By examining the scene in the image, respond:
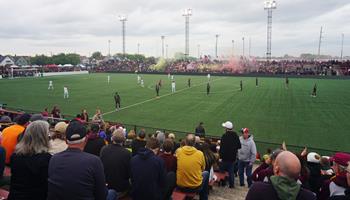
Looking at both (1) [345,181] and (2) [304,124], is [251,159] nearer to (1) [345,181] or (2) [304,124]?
(1) [345,181]

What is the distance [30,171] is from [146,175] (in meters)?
1.88

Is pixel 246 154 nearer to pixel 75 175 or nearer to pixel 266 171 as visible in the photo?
pixel 266 171

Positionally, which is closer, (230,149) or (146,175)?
(146,175)

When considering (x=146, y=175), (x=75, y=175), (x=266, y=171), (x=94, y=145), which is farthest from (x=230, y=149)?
(x=75, y=175)

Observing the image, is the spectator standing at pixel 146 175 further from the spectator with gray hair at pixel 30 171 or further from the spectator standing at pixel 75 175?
the spectator with gray hair at pixel 30 171

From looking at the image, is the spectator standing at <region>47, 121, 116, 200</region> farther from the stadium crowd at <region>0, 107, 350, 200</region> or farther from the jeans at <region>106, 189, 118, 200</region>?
the jeans at <region>106, 189, 118, 200</region>

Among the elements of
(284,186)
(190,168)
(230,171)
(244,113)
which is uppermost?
(284,186)

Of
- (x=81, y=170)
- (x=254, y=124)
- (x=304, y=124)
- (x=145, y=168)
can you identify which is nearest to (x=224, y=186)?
(x=145, y=168)

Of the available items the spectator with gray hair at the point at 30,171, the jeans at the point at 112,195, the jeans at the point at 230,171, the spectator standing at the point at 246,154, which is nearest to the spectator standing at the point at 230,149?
the jeans at the point at 230,171

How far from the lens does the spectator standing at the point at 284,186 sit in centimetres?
312

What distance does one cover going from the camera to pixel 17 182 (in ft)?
13.3

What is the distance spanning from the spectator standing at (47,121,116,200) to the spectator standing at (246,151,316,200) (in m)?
1.88

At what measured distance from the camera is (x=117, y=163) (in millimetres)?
5324

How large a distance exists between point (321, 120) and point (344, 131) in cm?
319
